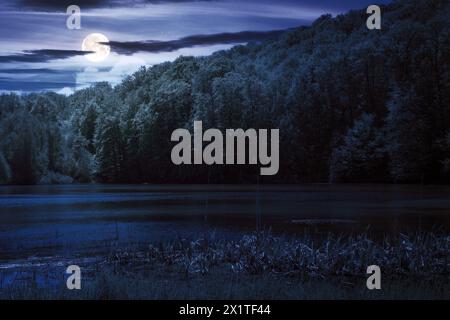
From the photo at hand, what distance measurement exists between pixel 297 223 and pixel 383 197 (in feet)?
43.1

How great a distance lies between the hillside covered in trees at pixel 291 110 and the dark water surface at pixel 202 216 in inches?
97.6

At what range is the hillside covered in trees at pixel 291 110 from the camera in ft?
126

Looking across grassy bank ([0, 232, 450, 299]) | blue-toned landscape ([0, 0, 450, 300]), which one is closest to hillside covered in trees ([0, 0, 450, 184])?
blue-toned landscape ([0, 0, 450, 300])

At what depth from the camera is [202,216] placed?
2466cm

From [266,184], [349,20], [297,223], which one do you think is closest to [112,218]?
[297,223]

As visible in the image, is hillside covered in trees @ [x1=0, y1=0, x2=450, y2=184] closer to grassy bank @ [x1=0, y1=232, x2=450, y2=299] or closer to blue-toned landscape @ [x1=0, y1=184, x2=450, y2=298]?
blue-toned landscape @ [x1=0, y1=184, x2=450, y2=298]

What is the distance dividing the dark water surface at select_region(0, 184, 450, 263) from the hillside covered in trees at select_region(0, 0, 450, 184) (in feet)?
8.13

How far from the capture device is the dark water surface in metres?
18.4

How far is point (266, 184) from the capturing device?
47.8 metres

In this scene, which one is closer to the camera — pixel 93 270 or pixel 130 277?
pixel 130 277

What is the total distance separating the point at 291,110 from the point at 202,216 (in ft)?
58.8

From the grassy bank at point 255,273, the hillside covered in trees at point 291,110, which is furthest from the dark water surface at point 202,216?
the hillside covered in trees at point 291,110

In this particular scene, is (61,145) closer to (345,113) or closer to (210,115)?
(210,115)

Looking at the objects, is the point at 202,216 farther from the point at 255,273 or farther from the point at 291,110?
the point at 291,110
